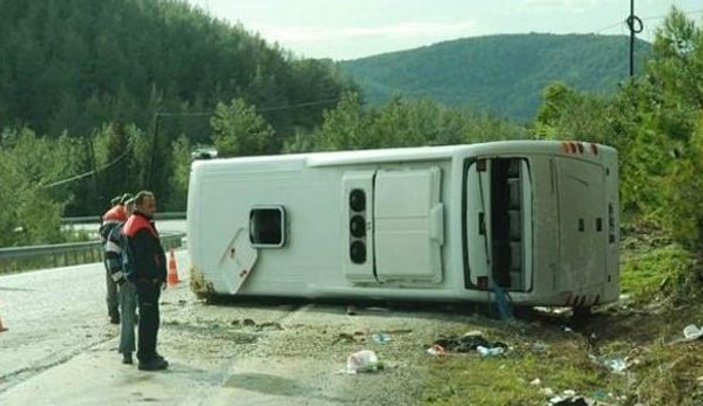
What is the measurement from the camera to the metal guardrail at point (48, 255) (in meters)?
35.1

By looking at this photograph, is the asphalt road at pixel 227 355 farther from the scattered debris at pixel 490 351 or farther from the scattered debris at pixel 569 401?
the scattered debris at pixel 569 401

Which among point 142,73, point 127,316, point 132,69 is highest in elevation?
point 132,69

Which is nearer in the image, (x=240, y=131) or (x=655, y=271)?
(x=655, y=271)

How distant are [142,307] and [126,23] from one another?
16199 cm

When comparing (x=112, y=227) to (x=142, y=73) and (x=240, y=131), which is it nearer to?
(x=240, y=131)

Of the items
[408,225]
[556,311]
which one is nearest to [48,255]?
[556,311]

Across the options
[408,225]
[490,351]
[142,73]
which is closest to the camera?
[490,351]

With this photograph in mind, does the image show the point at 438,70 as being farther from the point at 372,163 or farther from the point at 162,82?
the point at 372,163

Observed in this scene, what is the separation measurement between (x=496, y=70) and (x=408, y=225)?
541 ft

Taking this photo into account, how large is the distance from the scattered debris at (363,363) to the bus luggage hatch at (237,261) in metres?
5.43

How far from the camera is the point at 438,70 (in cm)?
19212


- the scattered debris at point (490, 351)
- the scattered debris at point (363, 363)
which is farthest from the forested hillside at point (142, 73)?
the scattered debris at point (363, 363)

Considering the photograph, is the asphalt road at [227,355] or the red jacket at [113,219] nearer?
the asphalt road at [227,355]

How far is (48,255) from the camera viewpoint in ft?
126
